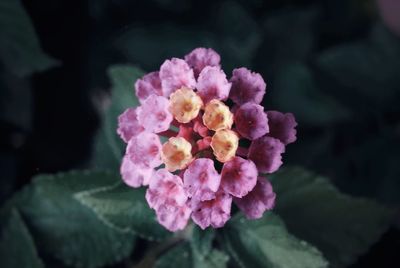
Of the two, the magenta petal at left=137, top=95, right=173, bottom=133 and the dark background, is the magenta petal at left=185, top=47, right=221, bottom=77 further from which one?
the dark background

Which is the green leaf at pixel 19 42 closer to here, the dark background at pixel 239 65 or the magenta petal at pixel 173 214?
the dark background at pixel 239 65

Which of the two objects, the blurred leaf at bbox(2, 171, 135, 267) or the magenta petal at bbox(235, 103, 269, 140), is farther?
the blurred leaf at bbox(2, 171, 135, 267)

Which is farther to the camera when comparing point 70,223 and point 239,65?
point 239,65

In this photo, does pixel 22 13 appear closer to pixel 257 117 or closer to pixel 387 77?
pixel 257 117

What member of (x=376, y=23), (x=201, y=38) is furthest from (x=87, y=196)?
(x=376, y=23)

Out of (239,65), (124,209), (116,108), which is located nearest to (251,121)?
(124,209)

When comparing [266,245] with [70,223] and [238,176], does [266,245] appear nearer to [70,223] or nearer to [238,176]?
[238,176]

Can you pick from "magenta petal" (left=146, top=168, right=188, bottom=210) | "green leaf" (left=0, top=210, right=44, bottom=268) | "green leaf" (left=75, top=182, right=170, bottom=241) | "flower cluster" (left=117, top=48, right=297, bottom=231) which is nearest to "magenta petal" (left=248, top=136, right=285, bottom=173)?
"flower cluster" (left=117, top=48, right=297, bottom=231)
